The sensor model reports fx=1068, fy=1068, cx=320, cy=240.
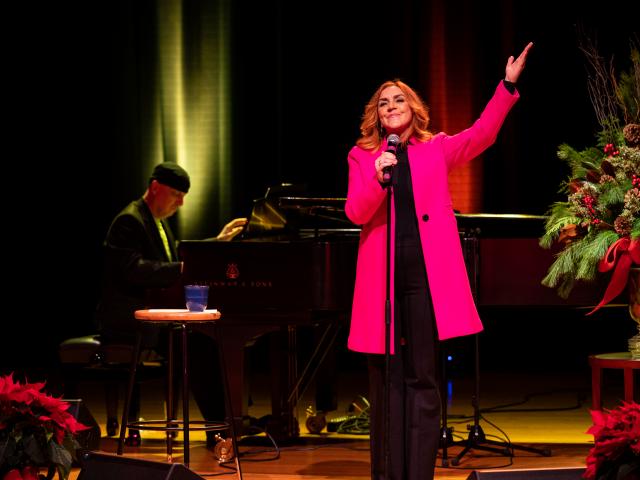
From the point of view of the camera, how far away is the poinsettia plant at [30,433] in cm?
288

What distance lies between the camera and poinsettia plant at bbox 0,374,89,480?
2.88m

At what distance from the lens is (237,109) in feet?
24.3

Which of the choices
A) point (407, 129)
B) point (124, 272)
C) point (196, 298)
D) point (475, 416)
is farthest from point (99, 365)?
point (407, 129)

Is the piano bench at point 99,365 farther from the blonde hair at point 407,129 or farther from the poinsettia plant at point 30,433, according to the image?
the poinsettia plant at point 30,433

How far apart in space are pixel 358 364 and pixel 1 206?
2.79 m

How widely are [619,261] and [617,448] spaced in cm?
181

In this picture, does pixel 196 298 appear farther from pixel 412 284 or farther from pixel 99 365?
pixel 99 365

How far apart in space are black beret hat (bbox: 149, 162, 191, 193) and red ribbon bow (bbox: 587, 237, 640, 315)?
223 centimetres

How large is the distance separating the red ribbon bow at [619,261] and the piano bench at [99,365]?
226 centimetres

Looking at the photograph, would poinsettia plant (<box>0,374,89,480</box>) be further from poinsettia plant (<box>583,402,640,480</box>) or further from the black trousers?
poinsettia plant (<box>583,402,640,480</box>)

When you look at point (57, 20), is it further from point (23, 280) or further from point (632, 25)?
point (632, 25)

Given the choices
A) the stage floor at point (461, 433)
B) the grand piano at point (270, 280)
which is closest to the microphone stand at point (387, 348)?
the stage floor at point (461, 433)

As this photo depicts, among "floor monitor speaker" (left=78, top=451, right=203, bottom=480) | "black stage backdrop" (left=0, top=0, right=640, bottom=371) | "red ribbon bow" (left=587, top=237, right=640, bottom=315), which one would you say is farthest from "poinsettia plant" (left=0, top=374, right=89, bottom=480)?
"black stage backdrop" (left=0, top=0, right=640, bottom=371)

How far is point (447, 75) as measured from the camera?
23.7 feet
